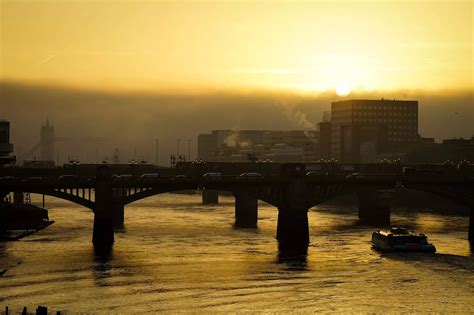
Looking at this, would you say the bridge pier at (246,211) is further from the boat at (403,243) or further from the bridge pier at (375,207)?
the boat at (403,243)

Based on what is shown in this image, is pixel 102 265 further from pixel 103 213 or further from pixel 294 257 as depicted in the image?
pixel 294 257

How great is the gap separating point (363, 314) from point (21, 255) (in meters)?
45.5

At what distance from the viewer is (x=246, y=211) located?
514 feet

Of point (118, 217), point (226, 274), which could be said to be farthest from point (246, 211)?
point (226, 274)

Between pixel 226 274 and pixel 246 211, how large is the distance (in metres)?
63.5

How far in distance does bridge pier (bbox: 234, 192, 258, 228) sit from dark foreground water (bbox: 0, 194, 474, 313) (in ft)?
45.8

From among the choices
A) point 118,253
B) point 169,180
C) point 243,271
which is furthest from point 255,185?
point 243,271

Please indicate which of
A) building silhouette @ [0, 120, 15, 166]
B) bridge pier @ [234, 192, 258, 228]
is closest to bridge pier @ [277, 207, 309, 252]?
bridge pier @ [234, 192, 258, 228]

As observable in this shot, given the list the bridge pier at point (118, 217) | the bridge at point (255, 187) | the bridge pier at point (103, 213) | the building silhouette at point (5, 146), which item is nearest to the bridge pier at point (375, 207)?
the bridge at point (255, 187)

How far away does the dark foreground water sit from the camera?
255ft

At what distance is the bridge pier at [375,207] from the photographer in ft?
537

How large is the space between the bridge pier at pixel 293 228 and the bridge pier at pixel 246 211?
82.5 feet

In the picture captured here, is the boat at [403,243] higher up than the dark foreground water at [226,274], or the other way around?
the boat at [403,243]

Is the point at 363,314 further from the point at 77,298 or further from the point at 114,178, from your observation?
the point at 114,178
